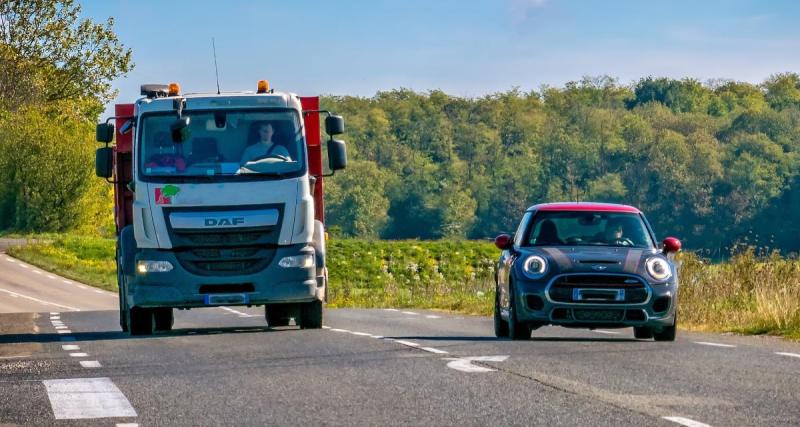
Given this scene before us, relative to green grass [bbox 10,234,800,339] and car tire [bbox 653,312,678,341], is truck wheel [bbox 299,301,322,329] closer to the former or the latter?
car tire [bbox 653,312,678,341]

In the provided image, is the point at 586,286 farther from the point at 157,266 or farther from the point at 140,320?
the point at 140,320

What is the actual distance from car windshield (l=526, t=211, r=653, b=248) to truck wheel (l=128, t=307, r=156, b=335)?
5.63 m

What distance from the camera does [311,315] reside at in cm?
2209

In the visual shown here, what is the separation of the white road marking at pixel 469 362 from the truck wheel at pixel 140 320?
6.94 meters

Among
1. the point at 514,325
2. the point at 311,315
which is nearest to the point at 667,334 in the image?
the point at 514,325

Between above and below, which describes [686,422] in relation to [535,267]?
below

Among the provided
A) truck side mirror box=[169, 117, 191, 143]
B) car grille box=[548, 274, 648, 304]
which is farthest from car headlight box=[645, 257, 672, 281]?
truck side mirror box=[169, 117, 191, 143]

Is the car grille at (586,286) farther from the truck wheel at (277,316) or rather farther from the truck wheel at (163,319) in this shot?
the truck wheel at (277,316)

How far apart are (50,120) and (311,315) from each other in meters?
85.7

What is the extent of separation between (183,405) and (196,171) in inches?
334

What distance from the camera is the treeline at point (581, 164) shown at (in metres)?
156

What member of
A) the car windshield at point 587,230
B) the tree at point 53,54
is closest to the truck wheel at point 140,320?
the car windshield at point 587,230

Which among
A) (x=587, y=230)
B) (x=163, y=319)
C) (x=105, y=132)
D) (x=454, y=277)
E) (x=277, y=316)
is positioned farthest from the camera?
(x=454, y=277)

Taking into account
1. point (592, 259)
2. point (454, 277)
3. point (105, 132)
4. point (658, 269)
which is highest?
point (105, 132)
